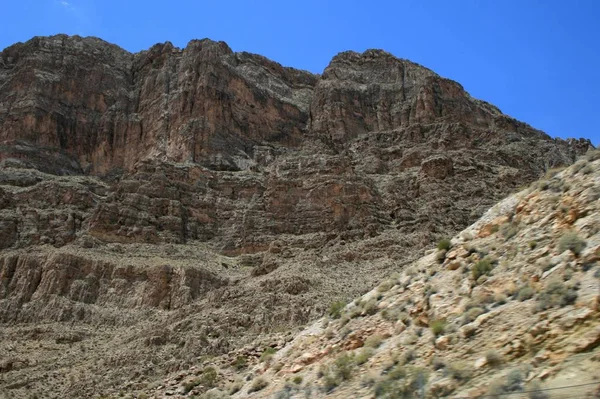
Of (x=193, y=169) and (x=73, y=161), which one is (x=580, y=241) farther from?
(x=73, y=161)

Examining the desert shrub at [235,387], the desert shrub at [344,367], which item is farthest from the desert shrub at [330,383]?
the desert shrub at [235,387]

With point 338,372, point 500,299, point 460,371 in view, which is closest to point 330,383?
point 338,372

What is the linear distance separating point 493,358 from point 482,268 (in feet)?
14.2

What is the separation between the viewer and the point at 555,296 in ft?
42.5

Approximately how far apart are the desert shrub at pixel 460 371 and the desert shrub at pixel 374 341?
3776 mm

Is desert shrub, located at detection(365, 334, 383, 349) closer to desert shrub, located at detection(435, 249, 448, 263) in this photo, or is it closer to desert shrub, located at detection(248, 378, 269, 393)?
desert shrub, located at detection(435, 249, 448, 263)

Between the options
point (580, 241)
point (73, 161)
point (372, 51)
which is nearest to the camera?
point (580, 241)

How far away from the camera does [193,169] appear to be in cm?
9569

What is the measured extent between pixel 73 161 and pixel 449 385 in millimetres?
114534

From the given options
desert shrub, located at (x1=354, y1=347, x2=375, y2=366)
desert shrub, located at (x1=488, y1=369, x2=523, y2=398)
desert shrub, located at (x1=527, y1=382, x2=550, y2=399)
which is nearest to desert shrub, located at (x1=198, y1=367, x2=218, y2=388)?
desert shrub, located at (x1=354, y1=347, x2=375, y2=366)

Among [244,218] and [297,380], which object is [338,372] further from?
[244,218]

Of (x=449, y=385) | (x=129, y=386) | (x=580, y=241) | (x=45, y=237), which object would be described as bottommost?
(x=129, y=386)

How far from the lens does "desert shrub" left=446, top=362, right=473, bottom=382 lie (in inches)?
494

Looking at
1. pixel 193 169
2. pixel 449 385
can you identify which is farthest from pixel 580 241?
pixel 193 169
